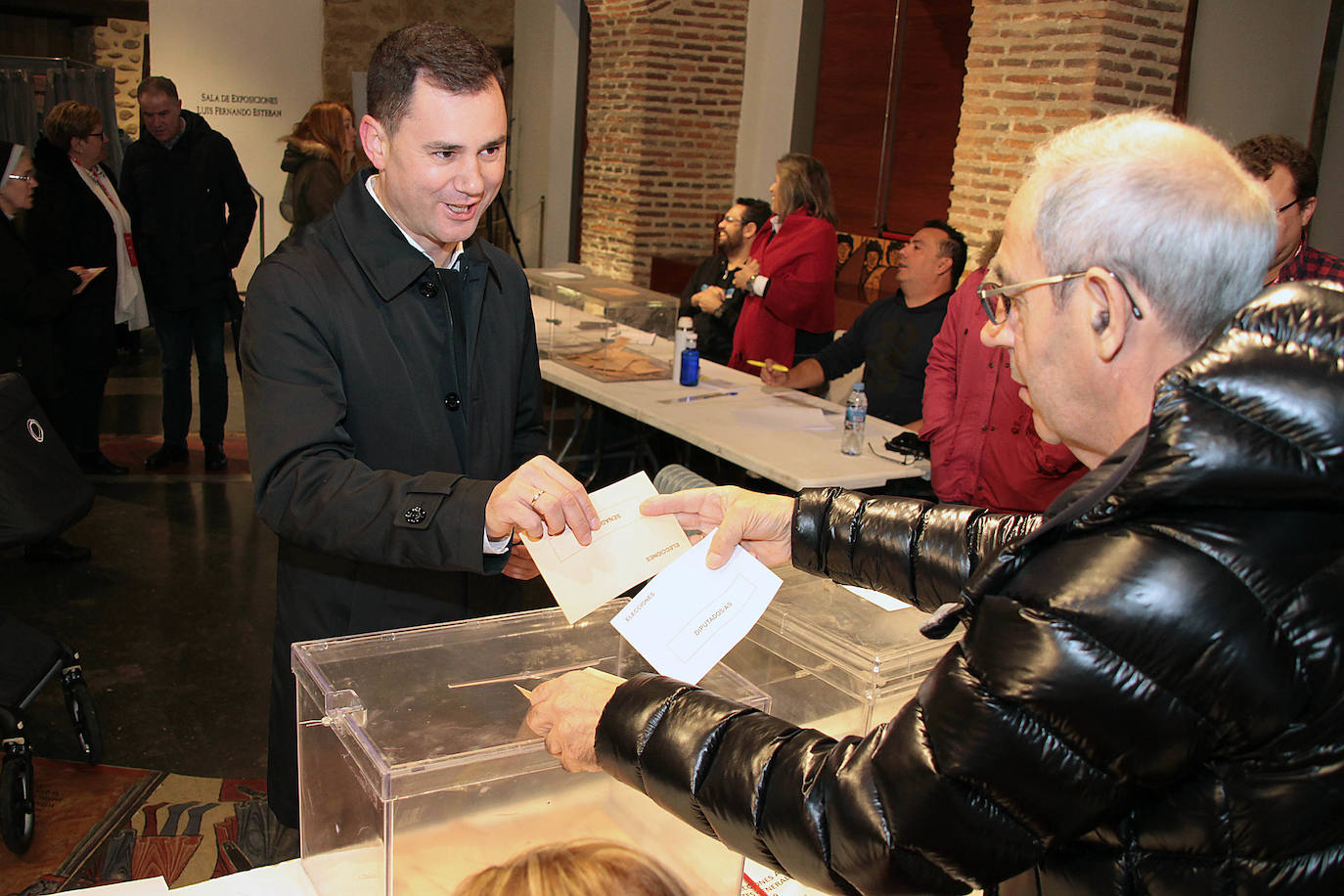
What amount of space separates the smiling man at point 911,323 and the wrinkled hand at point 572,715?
12.3ft

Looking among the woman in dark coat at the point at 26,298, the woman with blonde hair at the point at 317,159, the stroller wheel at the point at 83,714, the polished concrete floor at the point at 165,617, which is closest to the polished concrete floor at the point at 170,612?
the polished concrete floor at the point at 165,617

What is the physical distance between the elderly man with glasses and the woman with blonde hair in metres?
6.46

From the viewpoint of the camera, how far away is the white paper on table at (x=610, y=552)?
5.35ft

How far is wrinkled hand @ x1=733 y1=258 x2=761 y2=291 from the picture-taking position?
6176 mm

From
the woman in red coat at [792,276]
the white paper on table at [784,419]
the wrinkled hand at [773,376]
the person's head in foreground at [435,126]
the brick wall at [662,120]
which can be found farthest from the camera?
the brick wall at [662,120]

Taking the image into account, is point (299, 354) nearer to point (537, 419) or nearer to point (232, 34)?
point (537, 419)

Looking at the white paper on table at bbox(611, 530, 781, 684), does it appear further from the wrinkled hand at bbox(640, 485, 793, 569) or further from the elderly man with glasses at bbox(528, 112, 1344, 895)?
the elderly man with glasses at bbox(528, 112, 1344, 895)

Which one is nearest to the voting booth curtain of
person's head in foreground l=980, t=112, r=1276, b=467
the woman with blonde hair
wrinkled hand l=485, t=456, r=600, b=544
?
the woman with blonde hair

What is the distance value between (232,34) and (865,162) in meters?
5.74

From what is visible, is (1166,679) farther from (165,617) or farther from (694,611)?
(165,617)

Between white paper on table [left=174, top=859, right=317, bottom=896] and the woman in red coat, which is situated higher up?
the woman in red coat

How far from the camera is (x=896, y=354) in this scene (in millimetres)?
5160

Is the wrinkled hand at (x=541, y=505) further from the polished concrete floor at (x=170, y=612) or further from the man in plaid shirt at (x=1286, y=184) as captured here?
the man in plaid shirt at (x=1286, y=184)

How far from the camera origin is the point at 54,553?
5.29 metres
